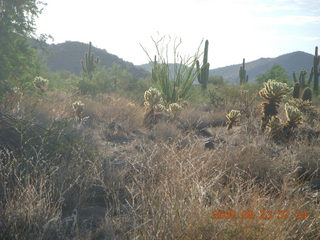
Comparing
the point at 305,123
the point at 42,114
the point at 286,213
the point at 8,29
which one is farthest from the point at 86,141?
the point at 305,123

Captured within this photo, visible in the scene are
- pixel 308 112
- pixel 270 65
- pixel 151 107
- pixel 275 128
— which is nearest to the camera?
pixel 275 128

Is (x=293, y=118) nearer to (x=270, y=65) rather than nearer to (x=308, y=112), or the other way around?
(x=308, y=112)

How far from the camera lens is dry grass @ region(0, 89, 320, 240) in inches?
104

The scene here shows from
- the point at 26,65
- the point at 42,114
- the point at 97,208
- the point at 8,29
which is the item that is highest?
the point at 8,29

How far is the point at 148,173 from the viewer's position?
144 inches

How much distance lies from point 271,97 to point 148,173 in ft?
16.9

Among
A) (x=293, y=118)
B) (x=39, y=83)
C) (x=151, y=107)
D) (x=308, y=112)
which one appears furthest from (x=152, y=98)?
(x=308, y=112)

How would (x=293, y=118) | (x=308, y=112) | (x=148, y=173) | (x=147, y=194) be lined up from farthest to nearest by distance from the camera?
1. (x=308, y=112)
2. (x=293, y=118)
3. (x=148, y=173)
4. (x=147, y=194)

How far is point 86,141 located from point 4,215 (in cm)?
259

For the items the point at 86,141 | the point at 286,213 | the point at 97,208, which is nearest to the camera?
the point at 286,213

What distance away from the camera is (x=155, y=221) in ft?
8.67

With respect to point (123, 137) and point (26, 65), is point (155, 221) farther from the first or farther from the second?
A: point (26, 65)

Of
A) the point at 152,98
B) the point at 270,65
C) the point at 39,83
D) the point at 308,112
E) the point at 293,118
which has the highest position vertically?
the point at 270,65

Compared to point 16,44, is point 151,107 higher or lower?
lower
